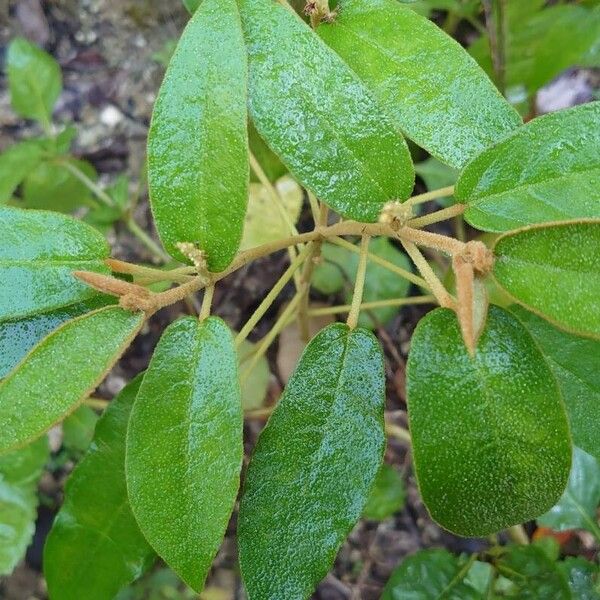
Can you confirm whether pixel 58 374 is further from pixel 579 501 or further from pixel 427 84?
pixel 579 501

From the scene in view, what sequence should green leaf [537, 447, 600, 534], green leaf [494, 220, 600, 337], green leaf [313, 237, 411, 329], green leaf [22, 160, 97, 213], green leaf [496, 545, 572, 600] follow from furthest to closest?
1. green leaf [313, 237, 411, 329]
2. green leaf [22, 160, 97, 213]
3. green leaf [537, 447, 600, 534]
4. green leaf [496, 545, 572, 600]
5. green leaf [494, 220, 600, 337]

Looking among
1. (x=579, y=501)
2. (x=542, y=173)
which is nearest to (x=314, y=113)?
(x=542, y=173)

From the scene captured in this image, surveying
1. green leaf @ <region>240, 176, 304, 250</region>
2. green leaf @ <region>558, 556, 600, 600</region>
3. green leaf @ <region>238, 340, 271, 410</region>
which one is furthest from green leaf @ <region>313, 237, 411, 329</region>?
green leaf @ <region>558, 556, 600, 600</region>

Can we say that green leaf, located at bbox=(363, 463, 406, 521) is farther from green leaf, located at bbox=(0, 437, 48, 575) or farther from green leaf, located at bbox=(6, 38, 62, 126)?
green leaf, located at bbox=(6, 38, 62, 126)

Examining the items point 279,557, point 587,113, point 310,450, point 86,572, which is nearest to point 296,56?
point 587,113

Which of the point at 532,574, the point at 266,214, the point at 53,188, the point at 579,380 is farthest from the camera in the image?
the point at 266,214

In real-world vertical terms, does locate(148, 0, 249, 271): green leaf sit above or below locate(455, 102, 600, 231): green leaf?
above

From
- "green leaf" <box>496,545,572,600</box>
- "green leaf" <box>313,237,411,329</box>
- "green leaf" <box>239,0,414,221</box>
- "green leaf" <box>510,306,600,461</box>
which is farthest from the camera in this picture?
"green leaf" <box>313,237,411,329</box>
